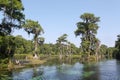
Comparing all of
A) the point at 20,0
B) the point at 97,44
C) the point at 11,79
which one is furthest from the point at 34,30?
the point at 11,79

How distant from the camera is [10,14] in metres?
47.6

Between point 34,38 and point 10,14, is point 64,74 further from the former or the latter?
point 34,38

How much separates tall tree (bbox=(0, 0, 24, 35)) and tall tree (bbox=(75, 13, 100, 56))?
5711cm

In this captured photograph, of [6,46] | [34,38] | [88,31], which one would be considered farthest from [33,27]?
[6,46]

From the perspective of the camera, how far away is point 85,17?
4230 inches

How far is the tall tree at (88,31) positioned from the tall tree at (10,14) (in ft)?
187

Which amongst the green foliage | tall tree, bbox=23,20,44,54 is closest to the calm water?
the green foliage

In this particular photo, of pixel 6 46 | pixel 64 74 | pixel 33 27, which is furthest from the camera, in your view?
pixel 33 27

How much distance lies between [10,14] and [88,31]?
66914 mm

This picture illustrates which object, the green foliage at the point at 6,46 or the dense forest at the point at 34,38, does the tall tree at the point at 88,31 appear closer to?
the dense forest at the point at 34,38

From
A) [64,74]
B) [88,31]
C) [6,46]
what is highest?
[88,31]

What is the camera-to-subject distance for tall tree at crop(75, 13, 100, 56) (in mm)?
104625

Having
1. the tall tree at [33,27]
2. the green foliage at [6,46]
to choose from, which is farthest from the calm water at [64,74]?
the tall tree at [33,27]

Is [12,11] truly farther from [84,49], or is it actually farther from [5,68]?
[84,49]
